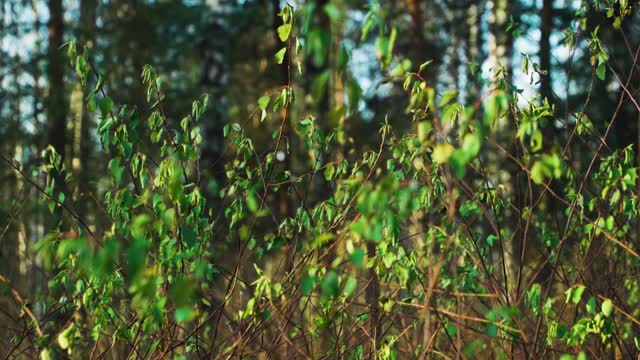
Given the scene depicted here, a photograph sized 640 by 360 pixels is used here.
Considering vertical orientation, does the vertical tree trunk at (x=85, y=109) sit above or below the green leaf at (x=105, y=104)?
below

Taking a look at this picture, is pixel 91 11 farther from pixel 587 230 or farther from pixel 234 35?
pixel 587 230

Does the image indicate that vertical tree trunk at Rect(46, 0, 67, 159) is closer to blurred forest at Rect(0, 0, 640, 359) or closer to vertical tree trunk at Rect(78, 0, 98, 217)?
blurred forest at Rect(0, 0, 640, 359)

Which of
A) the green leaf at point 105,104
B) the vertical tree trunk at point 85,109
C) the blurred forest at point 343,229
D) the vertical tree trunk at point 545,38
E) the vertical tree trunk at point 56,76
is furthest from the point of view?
the vertical tree trunk at point 85,109

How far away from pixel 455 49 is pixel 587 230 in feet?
50.4

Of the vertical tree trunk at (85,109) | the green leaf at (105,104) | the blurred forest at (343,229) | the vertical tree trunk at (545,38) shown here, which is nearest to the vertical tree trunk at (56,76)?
the blurred forest at (343,229)

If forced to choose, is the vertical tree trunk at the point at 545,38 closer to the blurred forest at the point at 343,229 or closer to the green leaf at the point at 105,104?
the blurred forest at the point at 343,229

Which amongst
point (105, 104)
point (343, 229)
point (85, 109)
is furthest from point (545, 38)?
point (85, 109)

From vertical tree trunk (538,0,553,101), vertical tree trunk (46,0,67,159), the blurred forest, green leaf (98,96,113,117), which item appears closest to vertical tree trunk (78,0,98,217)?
the blurred forest

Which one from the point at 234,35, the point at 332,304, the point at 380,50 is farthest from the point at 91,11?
the point at 380,50

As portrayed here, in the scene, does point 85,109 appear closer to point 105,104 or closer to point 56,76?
point 56,76

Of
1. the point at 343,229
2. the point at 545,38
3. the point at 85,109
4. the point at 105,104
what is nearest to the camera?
the point at 105,104

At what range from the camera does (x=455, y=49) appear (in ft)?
61.0

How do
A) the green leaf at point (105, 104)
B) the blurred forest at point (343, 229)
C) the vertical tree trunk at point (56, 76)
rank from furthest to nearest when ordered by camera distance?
the vertical tree trunk at point (56, 76), the green leaf at point (105, 104), the blurred forest at point (343, 229)

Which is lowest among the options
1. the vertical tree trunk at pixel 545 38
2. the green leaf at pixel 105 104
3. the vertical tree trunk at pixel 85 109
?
the vertical tree trunk at pixel 85 109
